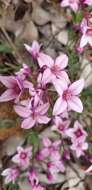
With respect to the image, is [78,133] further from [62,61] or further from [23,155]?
[62,61]

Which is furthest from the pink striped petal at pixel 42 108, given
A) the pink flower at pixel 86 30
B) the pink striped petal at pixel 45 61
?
the pink flower at pixel 86 30

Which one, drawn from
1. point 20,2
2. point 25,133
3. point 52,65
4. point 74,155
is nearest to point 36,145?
point 25,133

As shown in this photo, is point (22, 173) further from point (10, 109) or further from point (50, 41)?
point (50, 41)

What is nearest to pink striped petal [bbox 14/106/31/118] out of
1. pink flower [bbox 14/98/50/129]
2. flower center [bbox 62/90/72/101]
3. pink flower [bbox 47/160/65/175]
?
pink flower [bbox 14/98/50/129]

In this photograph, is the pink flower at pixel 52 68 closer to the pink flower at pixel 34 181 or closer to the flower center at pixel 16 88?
the flower center at pixel 16 88

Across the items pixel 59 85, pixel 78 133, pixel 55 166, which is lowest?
pixel 55 166

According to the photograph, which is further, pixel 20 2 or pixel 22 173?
pixel 20 2

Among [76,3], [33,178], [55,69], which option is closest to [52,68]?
[55,69]
